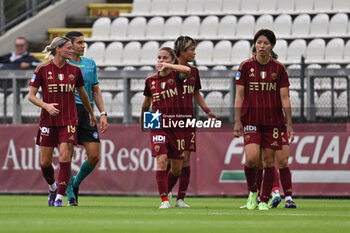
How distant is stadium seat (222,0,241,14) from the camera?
21.7 meters

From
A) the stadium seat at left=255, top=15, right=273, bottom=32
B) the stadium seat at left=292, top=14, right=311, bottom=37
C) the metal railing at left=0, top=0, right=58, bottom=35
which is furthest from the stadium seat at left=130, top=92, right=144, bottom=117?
the metal railing at left=0, top=0, right=58, bottom=35

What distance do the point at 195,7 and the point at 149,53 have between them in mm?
2300

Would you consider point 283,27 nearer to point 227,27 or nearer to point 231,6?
point 227,27

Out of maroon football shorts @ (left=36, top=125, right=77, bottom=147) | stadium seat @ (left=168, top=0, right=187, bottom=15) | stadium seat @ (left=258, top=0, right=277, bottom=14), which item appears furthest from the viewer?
stadium seat @ (left=168, top=0, right=187, bottom=15)

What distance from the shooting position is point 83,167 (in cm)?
1180

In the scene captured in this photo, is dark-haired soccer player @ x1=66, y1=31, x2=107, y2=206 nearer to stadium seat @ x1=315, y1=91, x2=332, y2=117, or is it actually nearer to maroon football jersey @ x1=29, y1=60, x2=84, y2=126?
maroon football jersey @ x1=29, y1=60, x2=84, y2=126

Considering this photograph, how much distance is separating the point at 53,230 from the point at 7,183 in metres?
9.56

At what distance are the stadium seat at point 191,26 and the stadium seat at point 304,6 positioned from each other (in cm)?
227

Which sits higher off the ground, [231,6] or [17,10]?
[17,10]

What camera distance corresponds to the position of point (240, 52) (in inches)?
770

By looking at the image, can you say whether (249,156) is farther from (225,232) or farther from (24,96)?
(24,96)

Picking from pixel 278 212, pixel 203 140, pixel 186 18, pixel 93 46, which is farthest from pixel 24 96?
pixel 278 212

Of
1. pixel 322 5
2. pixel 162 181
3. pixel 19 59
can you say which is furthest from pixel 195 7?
pixel 162 181

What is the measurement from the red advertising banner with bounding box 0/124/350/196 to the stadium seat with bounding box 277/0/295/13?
6106 millimetres
